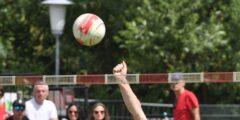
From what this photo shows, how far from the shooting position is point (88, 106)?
15.3 metres

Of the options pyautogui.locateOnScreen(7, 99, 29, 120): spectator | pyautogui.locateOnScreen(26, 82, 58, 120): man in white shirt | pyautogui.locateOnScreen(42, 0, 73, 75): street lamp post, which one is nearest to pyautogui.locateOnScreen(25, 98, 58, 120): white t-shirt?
pyautogui.locateOnScreen(26, 82, 58, 120): man in white shirt

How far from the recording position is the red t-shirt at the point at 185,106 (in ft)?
43.2

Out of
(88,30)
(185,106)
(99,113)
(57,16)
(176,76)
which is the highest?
(57,16)

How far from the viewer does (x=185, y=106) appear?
1318cm

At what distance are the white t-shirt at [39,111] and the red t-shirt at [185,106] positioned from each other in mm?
1738

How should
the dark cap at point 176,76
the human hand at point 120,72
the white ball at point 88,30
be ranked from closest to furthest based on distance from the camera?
the human hand at point 120,72, the white ball at point 88,30, the dark cap at point 176,76

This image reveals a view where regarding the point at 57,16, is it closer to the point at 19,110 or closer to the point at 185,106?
the point at 19,110

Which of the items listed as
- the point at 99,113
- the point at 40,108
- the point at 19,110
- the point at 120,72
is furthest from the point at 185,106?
the point at 120,72

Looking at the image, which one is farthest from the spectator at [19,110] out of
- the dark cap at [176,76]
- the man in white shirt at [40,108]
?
the dark cap at [176,76]

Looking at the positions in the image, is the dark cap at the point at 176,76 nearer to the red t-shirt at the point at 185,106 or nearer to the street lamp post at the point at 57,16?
the red t-shirt at the point at 185,106

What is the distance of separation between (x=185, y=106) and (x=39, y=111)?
2.04 m

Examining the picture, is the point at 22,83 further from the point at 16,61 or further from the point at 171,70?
the point at 16,61

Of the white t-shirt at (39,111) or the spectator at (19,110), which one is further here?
the white t-shirt at (39,111)

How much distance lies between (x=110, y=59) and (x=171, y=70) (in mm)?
2990
